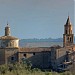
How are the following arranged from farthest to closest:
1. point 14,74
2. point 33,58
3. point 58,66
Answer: point 33,58 → point 58,66 → point 14,74

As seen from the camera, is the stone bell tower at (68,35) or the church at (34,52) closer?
the church at (34,52)

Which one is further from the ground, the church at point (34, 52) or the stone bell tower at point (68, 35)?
the stone bell tower at point (68, 35)

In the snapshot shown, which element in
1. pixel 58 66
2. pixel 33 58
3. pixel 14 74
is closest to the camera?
pixel 14 74

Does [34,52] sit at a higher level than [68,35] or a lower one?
lower

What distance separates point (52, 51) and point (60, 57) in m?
1.28

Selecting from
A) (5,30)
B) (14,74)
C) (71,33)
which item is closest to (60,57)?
(71,33)

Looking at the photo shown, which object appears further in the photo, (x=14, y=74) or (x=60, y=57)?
(x=60, y=57)

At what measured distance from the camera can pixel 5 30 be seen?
4853cm

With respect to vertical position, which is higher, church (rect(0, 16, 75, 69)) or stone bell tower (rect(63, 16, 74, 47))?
stone bell tower (rect(63, 16, 74, 47))

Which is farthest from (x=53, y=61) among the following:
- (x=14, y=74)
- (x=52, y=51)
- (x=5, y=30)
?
(x=14, y=74)

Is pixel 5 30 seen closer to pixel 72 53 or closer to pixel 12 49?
pixel 12 49

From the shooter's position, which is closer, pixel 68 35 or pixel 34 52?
pixel 34 52

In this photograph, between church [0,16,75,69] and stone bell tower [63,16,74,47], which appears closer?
church [0,16,75,69]

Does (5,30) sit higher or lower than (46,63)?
higher
